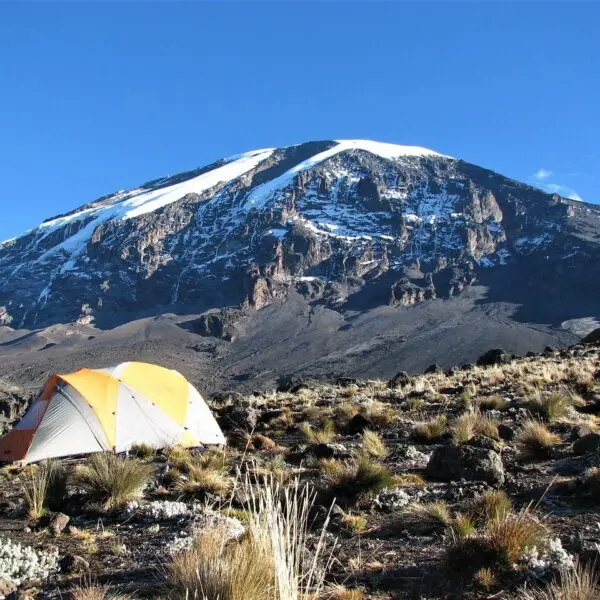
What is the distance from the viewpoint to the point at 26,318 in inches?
7638

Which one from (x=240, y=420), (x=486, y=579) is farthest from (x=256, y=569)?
(x=240, y=420)

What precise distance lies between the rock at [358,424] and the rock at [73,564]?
7240 millimetres

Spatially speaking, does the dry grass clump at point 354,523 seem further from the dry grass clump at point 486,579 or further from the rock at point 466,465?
the rock at point 466,465

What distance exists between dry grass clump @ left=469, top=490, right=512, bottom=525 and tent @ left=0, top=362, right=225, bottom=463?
6.58 metres

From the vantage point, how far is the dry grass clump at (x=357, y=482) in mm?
5922

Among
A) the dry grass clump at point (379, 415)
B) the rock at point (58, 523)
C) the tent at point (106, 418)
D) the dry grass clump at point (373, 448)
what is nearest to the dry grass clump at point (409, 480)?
the dry grass clump at point (373, 448)

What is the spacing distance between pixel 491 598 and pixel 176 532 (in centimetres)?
285

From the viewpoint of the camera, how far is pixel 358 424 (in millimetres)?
11469

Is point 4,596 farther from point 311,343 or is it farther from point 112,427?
point 311,343

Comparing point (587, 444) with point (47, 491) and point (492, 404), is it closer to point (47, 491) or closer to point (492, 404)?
point (492, 404)

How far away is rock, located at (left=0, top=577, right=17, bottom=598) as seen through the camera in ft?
13.1

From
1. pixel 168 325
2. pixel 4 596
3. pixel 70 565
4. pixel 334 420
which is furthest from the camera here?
pixel 168 325

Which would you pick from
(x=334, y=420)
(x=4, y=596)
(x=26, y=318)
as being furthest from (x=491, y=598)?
(x=26, y=318)

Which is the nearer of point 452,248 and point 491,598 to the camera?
point 491,598
